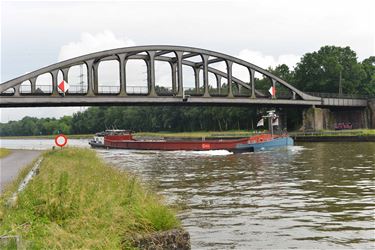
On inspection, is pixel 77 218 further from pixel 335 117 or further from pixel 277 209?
pixel 335 117

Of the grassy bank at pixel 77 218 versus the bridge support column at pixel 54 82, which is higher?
the bridge support column at pixel 54 82

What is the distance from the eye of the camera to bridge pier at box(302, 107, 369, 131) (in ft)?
303

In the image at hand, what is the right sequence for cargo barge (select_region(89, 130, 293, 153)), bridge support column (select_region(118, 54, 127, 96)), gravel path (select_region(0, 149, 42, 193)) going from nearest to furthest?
1. gravel path (select_region(0, 149, 42, 193))
2. cargo barge (select_region(89, 130, 293, 153))
3. bridge support column (select_region(118, 54, 127, 96))

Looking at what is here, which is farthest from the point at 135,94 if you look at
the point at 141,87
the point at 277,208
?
the point at 277,208

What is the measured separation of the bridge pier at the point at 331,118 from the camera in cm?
9225

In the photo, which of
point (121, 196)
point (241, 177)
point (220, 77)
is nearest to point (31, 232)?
point (121, 196)

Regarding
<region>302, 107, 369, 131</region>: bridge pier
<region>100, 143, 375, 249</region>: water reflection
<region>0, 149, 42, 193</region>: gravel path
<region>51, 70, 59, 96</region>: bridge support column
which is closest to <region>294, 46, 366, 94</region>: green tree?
<region>302, 107, 369, 131</region>: bridge pier

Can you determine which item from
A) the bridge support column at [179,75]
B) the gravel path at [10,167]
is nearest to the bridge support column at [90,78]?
the bridge support column at [179,75]

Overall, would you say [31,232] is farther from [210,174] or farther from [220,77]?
[220,77]

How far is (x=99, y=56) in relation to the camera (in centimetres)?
7219

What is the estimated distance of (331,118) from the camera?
101 metres

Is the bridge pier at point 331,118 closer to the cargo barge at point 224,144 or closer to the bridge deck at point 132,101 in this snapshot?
the bridge deck at point 132,101

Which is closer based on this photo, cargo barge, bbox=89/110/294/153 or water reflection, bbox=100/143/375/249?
water reflection, bbox=100/143/375/249

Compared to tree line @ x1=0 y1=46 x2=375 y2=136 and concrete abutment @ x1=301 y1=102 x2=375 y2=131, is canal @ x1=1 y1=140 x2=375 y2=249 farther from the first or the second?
tree line @ x1=0 y1=46 x2=375 y2=136
